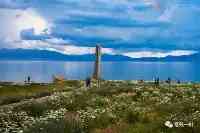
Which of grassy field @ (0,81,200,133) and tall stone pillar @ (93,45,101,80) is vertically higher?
tall stone pillar @ (93,45,101,80)

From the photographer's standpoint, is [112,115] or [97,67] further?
[97,67]

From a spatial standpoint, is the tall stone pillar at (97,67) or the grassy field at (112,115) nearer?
the grassy field at (112,115)

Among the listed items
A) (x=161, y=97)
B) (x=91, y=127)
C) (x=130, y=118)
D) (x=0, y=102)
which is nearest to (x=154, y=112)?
(x=130, y=118)

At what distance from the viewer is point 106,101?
33.3 metres

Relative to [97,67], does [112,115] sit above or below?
below

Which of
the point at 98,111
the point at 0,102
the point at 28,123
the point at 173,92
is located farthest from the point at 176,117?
the point at 0,102

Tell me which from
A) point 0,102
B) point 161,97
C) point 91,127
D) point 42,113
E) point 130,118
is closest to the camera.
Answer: point 91,127

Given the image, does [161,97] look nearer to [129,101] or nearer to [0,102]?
[129,101]

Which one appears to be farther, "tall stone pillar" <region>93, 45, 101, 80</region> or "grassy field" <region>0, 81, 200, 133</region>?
"tall stone pillar" <region>93, 45, 101, 80</region>

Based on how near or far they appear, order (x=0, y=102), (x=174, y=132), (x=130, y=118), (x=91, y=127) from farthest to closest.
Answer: (x=0, y=102), (x=130, y=118), (x=91, y=127), (x=174, y=132)

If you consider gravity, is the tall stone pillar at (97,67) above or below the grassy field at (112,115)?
above

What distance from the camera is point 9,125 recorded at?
25109 mm

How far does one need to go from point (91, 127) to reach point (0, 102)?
25.6m

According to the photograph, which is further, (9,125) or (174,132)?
(9,125)
